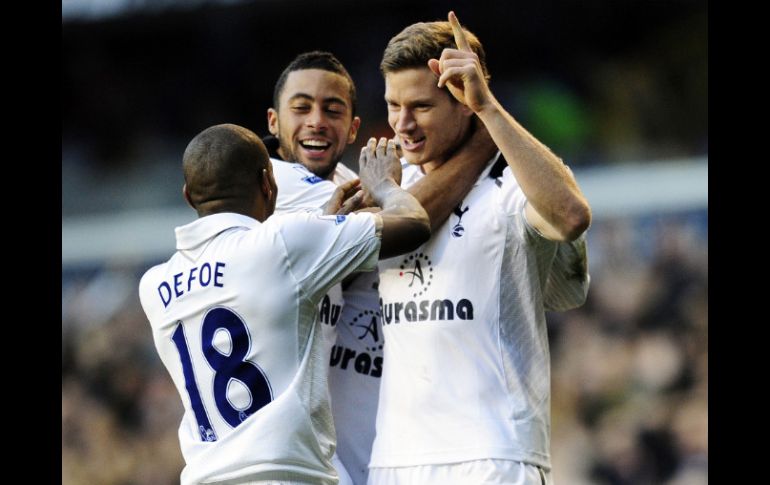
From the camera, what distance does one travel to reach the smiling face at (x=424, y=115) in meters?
4.34

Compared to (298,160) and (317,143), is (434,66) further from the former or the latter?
(298,160)

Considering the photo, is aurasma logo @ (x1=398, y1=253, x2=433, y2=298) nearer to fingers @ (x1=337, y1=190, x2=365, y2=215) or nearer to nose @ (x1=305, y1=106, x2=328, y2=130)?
fingers @ (x1=337, y1=190, x2=365, y2=215)

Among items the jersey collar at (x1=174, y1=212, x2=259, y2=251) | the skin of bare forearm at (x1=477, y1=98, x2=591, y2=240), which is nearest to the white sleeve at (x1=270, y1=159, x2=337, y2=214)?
the jersey collar at (x1=174, y1=212, x2=259, y2=251)

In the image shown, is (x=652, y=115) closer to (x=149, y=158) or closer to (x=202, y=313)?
(x=149, y=158)

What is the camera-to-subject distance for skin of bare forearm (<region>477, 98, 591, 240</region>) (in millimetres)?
3924

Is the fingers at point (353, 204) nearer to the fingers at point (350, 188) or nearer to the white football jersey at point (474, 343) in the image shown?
the fingers at point (350, 188)

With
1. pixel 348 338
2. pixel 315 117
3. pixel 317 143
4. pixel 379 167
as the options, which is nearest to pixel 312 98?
pixel 315 117

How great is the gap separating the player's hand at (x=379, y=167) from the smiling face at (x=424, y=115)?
2.8 inches

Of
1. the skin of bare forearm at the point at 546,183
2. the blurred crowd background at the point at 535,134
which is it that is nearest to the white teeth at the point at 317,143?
the skin of bare forearm at the point at 546,183

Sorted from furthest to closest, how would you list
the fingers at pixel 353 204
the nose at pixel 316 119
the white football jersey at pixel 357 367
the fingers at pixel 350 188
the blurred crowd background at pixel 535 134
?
1. the blurred crowd background at pixel 535 134
2. the nose at pixel 316 119
3. the white football jersey at pixel 357 367
4. the fingers at pixel 350 188
5. the fingers at pixel 353 204

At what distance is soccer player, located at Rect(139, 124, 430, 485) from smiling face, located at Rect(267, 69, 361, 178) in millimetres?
811

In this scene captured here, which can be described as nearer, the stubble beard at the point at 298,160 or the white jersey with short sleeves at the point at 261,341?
the white jersey with short sleeves at the point at 261,341

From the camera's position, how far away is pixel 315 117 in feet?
16.5
